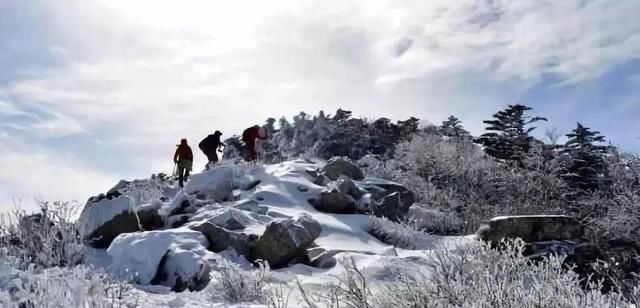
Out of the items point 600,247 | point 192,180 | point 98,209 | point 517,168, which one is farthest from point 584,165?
point 98,209

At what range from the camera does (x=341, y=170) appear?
1529cm

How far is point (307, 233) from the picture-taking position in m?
8.61

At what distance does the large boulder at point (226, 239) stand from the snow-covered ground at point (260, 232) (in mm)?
204

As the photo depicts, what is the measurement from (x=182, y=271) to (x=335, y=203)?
514 cm

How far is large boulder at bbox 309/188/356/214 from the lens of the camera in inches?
471

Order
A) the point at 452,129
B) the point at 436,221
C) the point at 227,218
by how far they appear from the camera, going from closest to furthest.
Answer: the point at 227,218 → the point at 436,221 → the point at 452,129

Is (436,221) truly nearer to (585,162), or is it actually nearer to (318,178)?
(318,178)

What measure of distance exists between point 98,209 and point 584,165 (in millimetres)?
21220

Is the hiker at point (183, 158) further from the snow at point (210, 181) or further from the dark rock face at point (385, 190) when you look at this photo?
the dark rock face at point (385, 190)

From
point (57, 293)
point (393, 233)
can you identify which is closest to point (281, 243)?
point (393, 233)

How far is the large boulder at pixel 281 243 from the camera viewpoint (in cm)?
820

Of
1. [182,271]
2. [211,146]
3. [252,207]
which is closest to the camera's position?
[182,271]

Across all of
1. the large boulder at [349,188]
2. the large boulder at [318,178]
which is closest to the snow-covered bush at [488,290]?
the large boulder at [349,188]

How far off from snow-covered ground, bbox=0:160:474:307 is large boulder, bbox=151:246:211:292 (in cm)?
7
